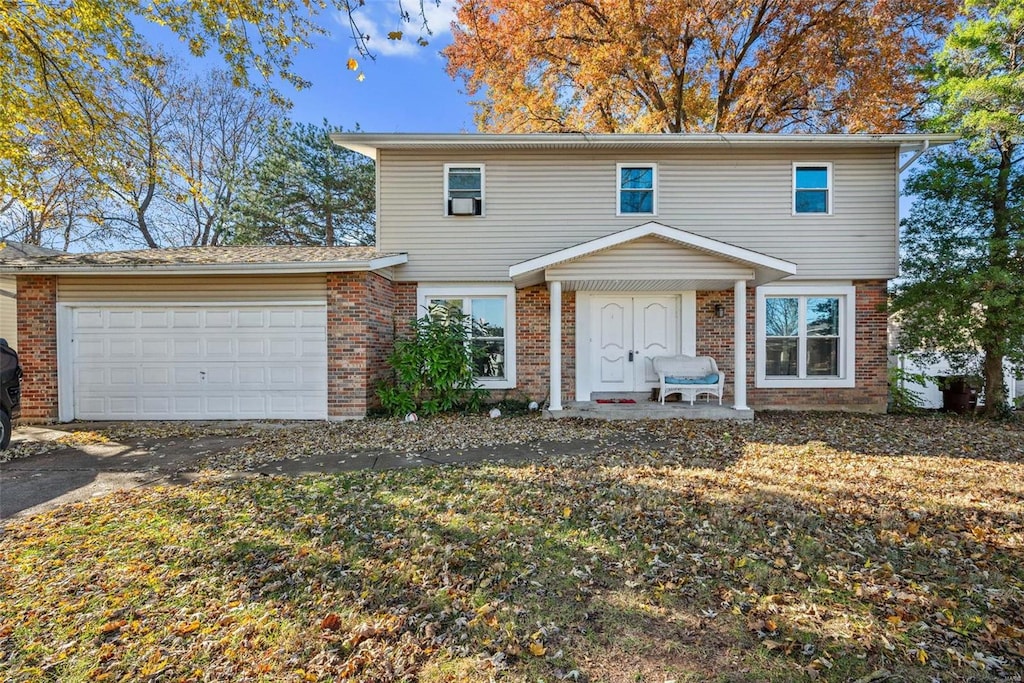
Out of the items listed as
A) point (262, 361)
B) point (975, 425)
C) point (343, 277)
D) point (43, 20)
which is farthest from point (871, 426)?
point (43, 20)

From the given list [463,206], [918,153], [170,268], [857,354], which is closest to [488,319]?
[463,206]

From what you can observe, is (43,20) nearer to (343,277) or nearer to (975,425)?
(343,277)

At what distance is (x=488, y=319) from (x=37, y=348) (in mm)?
8262

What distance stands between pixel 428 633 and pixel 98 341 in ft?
31.4

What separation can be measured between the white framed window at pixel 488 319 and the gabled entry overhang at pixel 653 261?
1595 mm

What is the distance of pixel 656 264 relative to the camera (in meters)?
7.80

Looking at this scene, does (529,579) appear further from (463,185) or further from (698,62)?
(698,62)

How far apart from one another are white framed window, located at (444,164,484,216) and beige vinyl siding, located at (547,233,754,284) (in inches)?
116

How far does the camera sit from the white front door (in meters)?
9.53

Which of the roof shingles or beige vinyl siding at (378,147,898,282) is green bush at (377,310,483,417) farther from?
the roof shingles

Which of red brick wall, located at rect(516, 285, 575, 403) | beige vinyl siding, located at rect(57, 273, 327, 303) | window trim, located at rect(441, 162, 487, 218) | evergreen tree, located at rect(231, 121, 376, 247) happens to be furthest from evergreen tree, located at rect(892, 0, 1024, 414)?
evergreen tree, located at rect(231, 121, 376, 247)

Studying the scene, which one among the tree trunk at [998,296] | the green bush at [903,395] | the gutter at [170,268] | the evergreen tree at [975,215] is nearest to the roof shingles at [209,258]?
the gutter at [170,268]

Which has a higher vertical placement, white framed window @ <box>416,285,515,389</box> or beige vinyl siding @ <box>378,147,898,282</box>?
beige vinyl siding @ <box>378,147,898,282</box>

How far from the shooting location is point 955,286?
322 inches
